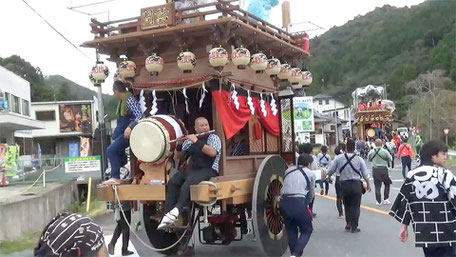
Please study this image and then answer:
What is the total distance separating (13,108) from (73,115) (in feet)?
48.9

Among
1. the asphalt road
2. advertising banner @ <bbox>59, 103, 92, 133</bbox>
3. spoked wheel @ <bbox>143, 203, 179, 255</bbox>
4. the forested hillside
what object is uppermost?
the forested hillside

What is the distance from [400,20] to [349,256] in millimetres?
89079

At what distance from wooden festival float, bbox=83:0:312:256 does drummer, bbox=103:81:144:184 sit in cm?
17

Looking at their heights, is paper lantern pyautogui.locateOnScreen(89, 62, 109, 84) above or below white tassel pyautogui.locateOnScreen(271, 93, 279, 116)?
above

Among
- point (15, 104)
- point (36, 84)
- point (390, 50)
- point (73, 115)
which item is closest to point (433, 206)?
point (15, 104)

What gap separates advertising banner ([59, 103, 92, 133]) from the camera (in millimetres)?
48031

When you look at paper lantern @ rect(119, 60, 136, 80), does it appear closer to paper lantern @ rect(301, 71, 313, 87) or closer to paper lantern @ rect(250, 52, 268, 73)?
paper lantern @ rect(250, 52, 268, 73)

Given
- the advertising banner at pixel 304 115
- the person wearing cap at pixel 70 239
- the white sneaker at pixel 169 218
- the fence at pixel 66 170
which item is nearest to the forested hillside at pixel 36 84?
the advertising banner at pixel 304 115

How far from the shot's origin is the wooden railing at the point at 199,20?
19.7 ft

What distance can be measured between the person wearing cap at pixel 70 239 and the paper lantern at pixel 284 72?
5986 millimetres

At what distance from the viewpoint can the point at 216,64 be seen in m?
6.01

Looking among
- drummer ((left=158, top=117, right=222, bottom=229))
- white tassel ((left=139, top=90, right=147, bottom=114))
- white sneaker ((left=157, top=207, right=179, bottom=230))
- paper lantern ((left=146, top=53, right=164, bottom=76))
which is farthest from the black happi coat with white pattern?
white tassel ((left=139, top=90, right=147, bottom=114))

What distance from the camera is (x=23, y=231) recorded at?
414 inches

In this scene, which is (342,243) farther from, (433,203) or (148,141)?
(148,141)
